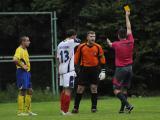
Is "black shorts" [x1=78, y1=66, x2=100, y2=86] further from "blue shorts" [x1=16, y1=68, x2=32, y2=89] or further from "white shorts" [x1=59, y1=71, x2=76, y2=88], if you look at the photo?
"blue shorts" [x1=16, y1=68, x2=32, y2=89]

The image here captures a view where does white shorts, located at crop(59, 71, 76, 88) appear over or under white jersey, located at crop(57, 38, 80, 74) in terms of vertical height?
under

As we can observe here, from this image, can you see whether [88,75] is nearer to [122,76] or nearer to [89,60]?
[89,60]

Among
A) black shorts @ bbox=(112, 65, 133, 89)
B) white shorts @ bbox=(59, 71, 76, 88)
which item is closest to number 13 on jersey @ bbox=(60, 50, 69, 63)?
white shorts @ bbox=(59, 71, 76, 88)

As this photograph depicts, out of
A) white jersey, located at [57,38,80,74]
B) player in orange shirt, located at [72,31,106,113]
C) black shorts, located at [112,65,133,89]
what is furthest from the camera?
player in orange shirt, located at [72,31,106,113]

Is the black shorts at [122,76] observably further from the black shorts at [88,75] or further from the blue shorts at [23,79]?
the blue shorts at [23,79]

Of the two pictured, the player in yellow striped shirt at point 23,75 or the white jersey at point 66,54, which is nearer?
the white jersey at point 66,54

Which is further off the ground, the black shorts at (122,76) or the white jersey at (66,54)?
the white jersey at (66,54)

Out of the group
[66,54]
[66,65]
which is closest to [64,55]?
[66,54]

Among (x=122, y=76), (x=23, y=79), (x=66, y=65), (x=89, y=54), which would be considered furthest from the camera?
(x=23, y=79)

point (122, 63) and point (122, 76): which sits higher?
point (122, 63)

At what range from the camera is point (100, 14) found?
30891 millimetres

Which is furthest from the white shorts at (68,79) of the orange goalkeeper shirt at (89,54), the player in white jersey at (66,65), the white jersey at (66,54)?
the orange goalkeeper shirt at (89,54)

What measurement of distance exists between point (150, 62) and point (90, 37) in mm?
13832

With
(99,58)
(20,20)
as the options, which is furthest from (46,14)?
(99,58)
